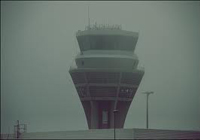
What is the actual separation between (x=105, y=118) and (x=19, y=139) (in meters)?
36.3

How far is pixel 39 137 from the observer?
9062cm

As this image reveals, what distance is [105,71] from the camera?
12144cm

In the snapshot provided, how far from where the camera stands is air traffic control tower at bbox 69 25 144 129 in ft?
400

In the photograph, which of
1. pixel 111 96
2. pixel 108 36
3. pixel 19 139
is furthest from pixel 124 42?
pixel 19 139

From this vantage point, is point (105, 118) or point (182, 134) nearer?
point (182, 134)

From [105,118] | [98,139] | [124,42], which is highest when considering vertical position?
[124,42]

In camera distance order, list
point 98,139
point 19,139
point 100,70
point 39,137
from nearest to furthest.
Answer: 1. point 98,139
2. point 39,137
3. point 19,139
4. point 100,70

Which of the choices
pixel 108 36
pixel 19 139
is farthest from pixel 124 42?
pixel 19 139

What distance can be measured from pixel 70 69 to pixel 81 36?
888cm

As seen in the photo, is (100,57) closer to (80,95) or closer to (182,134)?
(80,95)

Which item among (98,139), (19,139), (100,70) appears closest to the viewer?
(98,139)

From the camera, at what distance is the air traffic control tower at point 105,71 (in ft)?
400

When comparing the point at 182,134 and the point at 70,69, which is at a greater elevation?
the point at 70,69

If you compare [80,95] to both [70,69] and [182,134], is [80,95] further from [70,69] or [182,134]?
[182,134]
